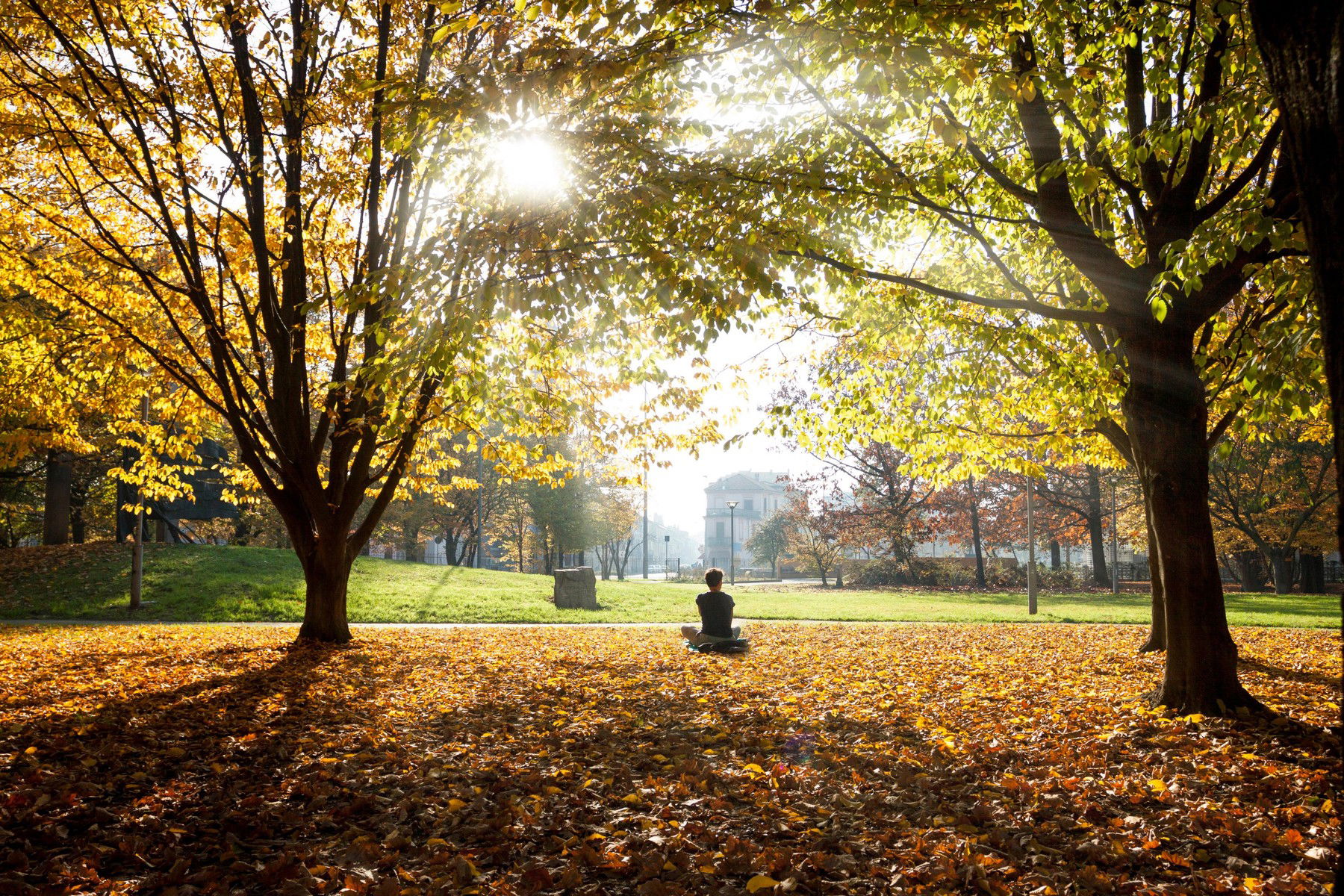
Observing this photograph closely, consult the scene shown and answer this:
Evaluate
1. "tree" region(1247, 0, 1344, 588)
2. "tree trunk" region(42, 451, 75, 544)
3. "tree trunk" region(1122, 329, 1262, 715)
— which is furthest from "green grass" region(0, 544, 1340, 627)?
"tree" region(1247, 0, 1344, 588)

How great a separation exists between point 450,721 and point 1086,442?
9.94 m

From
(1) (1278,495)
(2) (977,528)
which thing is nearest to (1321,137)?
(1) (1278,495)

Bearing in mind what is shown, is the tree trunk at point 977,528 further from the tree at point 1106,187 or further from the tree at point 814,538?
the tree at point 1106,187

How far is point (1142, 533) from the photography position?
35531 mm

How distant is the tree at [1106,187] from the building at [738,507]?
9331 cm

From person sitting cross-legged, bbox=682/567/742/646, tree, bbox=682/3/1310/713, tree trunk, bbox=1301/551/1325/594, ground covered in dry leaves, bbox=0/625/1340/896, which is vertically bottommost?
tree trunk, bbox=1301/551/1325/594

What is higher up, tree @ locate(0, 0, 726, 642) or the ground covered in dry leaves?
tree @ locate(0, 0, 726, 642)

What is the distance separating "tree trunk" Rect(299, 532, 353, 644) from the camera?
411 inches

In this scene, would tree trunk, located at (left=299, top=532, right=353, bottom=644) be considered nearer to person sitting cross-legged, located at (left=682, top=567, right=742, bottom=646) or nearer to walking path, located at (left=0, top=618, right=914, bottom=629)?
walking path, located at (left=0, top=618, right=914, bottom=629)

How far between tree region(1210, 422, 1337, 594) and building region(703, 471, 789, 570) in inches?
2884

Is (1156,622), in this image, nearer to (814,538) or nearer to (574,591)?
(574,591)

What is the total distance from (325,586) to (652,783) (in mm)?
7479

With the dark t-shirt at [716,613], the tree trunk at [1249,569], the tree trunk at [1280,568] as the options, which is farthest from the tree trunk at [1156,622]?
the tree trunk at [1249,569]

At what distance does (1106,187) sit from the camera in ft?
25.9
